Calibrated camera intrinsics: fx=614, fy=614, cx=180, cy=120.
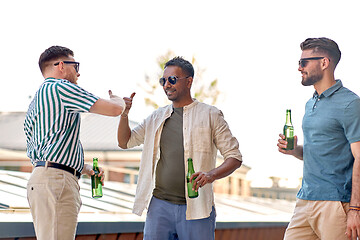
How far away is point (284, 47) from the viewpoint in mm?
29516

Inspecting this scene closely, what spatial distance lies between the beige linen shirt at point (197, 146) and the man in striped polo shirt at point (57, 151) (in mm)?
584

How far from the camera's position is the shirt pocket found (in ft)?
12.4

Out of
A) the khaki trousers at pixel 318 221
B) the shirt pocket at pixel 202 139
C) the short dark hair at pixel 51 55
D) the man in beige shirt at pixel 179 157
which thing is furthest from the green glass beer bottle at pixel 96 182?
the khaki trousers at pixel 318 221

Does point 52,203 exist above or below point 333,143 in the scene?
below

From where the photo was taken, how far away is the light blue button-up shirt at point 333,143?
3301 millimetres

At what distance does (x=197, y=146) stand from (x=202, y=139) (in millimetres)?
57

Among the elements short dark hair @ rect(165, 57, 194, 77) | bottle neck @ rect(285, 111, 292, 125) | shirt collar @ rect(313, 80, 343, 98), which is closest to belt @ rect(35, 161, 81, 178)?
short dark hair @ rect(165, 57, 194, 77)

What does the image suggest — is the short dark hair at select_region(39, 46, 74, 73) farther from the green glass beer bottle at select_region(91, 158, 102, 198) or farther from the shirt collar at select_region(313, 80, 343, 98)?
the shirt collar at select_region(313, 80, 343, 98)

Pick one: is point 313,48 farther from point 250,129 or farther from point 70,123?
point 250,129

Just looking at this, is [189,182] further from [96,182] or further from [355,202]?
[355,202]

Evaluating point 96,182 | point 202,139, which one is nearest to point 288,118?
point 202,139

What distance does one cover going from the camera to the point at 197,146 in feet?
12.4

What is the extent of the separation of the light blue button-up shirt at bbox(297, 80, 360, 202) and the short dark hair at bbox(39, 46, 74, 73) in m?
1.44

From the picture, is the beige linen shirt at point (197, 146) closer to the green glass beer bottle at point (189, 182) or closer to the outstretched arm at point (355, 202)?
the green glass beer bottle at point (189, 182)
